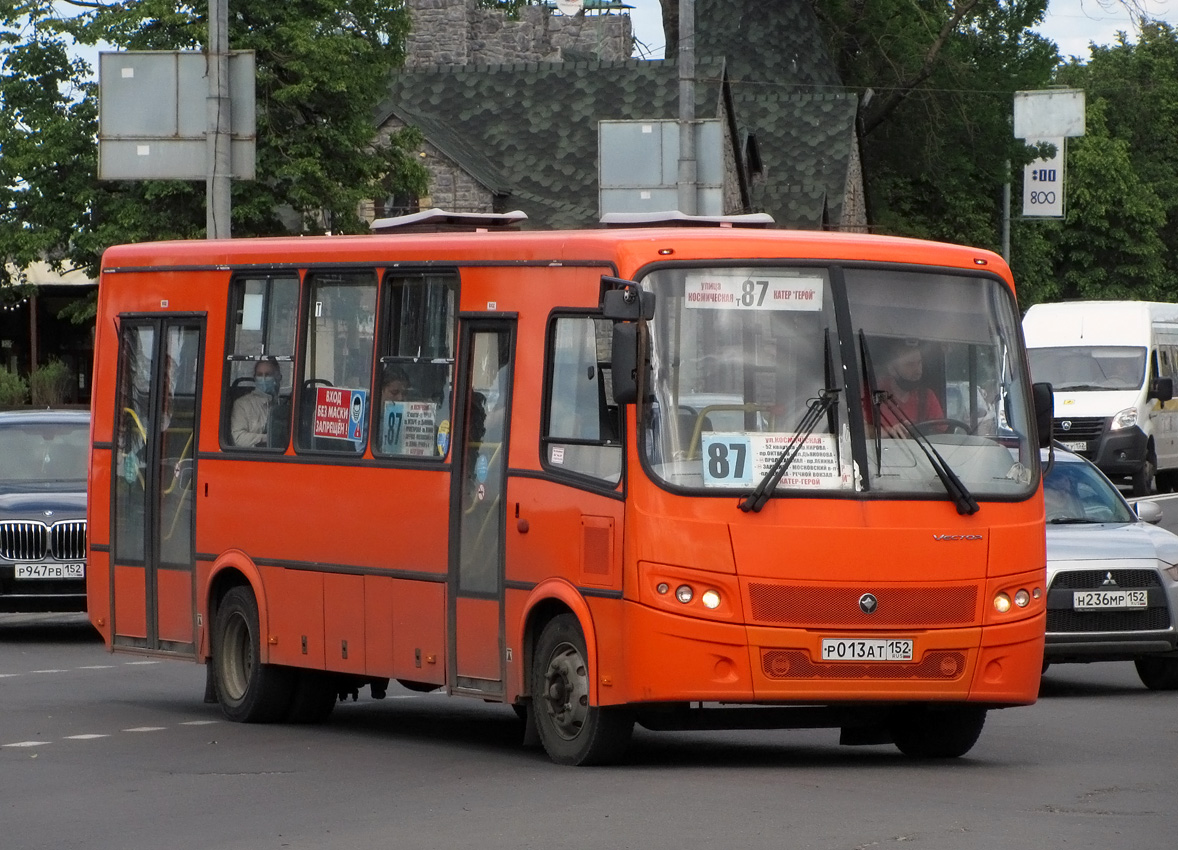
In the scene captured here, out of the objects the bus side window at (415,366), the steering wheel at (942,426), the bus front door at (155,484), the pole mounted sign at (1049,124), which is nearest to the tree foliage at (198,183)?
the pole mounted sign at (1049,124)

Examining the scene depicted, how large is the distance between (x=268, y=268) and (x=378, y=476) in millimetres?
1795

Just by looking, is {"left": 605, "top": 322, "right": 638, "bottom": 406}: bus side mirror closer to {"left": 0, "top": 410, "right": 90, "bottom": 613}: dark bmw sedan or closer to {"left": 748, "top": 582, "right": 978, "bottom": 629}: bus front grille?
{"left": 748, "top": 582, "right": 978, "bottom": 629}: bus front grille

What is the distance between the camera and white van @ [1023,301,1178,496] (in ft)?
118

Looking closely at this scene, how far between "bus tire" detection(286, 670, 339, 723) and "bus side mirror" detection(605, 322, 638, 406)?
415cm

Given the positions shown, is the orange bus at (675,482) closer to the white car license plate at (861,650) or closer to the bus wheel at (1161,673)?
the white car license plate at (861,650)

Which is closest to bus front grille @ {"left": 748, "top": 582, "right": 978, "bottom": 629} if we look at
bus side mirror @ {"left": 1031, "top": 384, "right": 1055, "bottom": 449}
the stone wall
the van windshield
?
bus side mirror @ {"left": 1031, "top": 384, "right": 1055, "bottom": 449}

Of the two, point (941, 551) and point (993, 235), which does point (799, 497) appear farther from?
point (993, 235)

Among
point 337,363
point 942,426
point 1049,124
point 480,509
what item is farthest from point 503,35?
point 942,426

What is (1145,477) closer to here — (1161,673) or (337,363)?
(1161,673)

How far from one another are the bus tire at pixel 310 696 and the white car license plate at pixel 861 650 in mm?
4236

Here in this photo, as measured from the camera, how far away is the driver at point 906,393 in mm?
11023

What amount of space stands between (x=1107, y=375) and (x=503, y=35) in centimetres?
4505

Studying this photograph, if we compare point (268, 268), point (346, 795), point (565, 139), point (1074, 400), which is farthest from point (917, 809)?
point (565, 139)

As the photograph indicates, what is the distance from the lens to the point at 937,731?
11992mm
